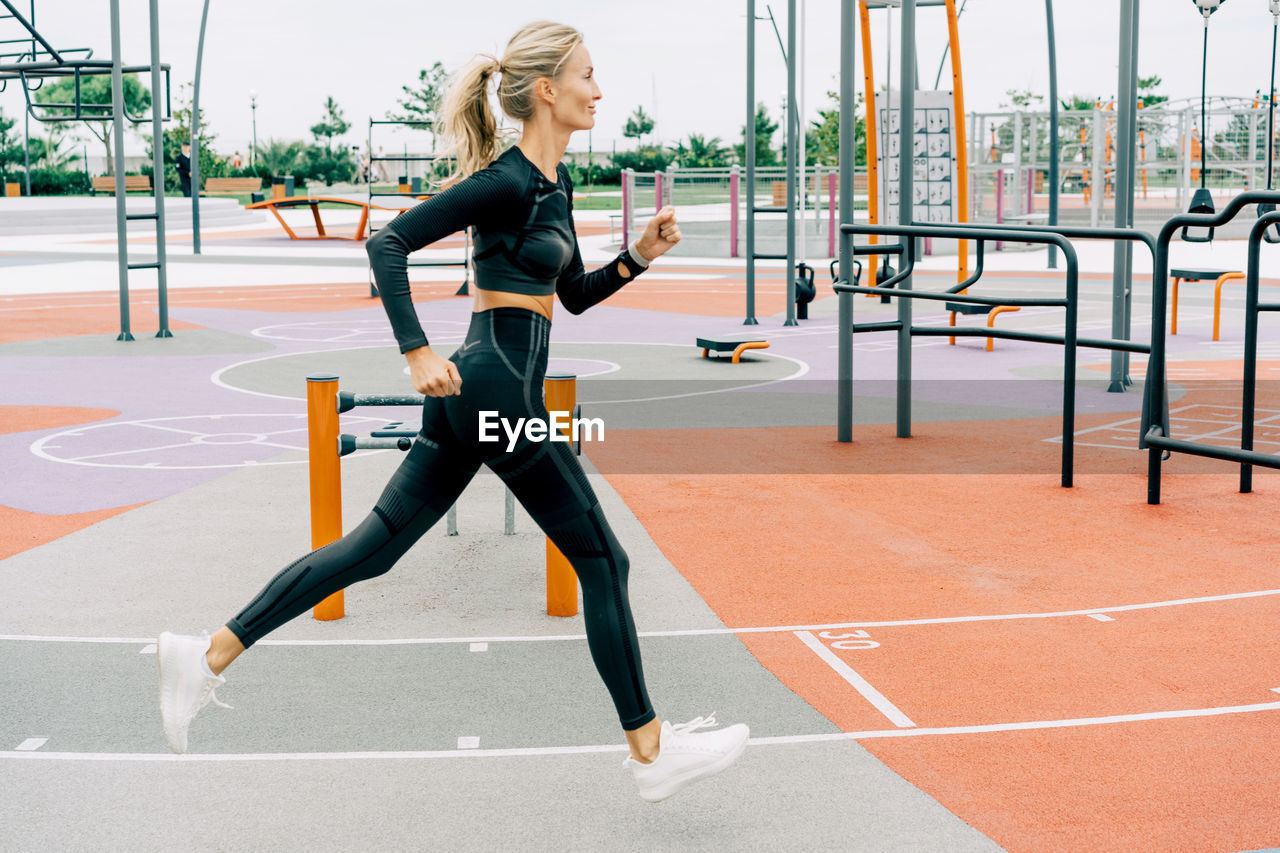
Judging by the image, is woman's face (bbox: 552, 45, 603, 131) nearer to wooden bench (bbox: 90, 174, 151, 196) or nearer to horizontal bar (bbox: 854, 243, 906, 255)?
horizontal bar (bbox: 854, 243, 906, 255)

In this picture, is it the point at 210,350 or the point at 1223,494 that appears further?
the point at 210,350

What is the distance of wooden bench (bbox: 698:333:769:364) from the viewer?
42.9ft

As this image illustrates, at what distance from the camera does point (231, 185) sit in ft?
208

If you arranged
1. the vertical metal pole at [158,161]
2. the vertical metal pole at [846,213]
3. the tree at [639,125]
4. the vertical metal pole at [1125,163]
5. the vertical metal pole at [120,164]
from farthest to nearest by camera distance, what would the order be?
the tree at [639,125], the vertical metal pole at [158,161], the vertical metal pole at [120,164], the vertical metal pole at [1125,163], the vertical metal pole at [846,213]

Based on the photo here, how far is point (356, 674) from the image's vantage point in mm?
4586

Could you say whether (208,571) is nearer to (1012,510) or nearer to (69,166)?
(1012,510)

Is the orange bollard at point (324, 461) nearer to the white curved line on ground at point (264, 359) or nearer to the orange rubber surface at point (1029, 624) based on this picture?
the orange rubber surface at point (1029, 624)

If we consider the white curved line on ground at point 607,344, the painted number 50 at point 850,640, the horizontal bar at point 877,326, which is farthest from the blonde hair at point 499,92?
the white curved line on ground at point 607,344

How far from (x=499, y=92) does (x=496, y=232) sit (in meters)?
0.41

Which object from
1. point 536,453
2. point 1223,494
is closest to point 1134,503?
point 1223,494

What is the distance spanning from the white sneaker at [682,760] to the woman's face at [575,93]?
153 cm

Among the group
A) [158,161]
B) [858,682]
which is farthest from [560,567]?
[158,161]

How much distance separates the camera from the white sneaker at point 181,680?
11.6ft

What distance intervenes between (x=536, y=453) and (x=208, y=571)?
9.70 feet
